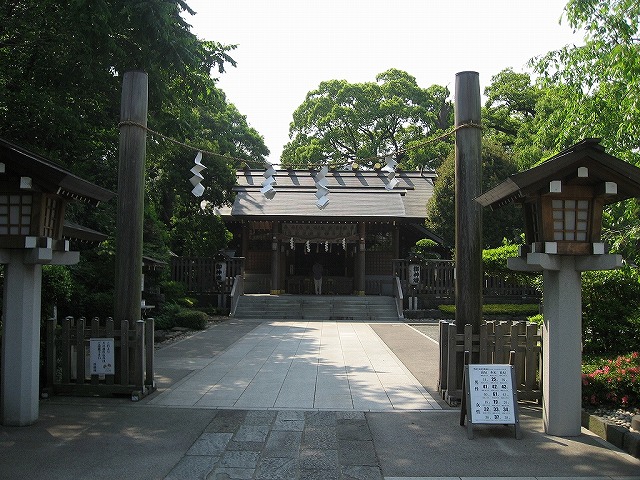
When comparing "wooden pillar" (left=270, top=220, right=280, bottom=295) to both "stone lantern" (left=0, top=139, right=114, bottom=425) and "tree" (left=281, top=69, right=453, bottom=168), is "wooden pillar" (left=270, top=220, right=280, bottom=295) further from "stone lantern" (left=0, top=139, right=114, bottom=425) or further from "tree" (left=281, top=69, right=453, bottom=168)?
"stone lantern" (left=0, top=139, right=114, bottom=425)

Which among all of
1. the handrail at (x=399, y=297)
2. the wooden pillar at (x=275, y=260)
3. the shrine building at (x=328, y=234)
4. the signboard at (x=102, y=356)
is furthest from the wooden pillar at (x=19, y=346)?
the wooden pillar at (x=275, y=260)

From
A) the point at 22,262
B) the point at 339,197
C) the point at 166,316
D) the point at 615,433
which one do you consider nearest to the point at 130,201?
the point at 22,262

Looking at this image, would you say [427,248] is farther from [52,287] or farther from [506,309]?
[52,287]

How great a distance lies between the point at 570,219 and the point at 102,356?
6.58 m

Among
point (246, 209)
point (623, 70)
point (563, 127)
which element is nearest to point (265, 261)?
point (246, 209)

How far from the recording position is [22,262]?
6543 millimetres

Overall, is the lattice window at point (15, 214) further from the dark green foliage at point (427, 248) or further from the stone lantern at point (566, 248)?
the dark green foliage at point (427, 248)

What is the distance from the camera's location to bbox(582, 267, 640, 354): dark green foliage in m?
9.26

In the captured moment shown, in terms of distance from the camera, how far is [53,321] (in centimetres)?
785

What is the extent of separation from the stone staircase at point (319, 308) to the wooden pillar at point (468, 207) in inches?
554

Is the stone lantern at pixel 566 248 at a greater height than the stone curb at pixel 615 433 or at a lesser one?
greater

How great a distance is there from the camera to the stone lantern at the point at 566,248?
621cm

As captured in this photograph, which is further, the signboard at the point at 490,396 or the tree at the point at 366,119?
the tree at the point at 366,119

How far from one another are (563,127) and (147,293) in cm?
1213
